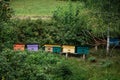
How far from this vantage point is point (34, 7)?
1955 cm

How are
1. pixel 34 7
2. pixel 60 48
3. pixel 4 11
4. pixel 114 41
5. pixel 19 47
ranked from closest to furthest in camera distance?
pixel 4 11 < pixel 19 47 < pixel 60 48 < pixel 114 41 < pixel 34 7

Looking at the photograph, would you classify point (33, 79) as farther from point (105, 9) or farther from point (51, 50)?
point (51, 50)

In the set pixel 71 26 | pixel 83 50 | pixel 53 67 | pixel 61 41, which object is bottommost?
pixel 53 67

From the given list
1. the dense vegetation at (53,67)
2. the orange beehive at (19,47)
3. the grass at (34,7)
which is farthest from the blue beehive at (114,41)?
the grass at (34,7)

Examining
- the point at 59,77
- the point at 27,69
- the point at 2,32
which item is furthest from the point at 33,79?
the point at 59,77

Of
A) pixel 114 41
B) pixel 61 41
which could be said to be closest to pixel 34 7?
pixel 61 41

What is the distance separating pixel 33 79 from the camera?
793 cm

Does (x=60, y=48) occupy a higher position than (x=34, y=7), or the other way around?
(x=34, y=7)

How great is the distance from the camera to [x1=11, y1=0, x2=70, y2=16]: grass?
17.8m

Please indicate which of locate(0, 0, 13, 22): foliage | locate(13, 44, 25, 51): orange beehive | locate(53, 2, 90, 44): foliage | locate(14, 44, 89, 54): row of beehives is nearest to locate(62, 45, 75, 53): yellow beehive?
locate(14, 44, 89, 54): row of beehives

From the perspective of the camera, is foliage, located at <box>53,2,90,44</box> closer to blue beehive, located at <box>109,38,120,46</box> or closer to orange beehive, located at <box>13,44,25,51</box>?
blue beehive, located at <box>109,38,120,46</box>

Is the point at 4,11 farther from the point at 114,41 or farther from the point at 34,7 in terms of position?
the point at 34,7

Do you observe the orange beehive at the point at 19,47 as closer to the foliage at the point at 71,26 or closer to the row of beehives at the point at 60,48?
the row of beehives at the point at 60,48

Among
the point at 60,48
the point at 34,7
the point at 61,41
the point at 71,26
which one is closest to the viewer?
the point at 60,48
